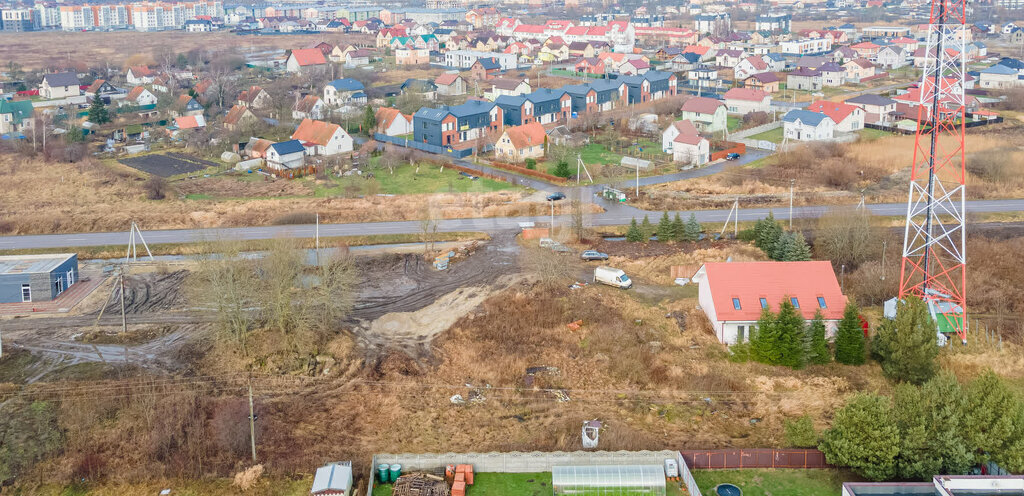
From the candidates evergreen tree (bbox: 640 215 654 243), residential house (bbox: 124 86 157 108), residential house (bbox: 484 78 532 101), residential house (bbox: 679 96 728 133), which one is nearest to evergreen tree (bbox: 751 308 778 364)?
evergreen tree (bbox: 640 215 654 243)

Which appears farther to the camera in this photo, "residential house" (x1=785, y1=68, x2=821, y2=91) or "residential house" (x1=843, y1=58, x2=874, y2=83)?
"residential house" (x1=843, y1=58, x2=874, y2=83)

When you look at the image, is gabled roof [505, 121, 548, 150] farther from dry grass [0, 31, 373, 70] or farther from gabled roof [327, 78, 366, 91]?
dry grass [0, 31, 373, 70]

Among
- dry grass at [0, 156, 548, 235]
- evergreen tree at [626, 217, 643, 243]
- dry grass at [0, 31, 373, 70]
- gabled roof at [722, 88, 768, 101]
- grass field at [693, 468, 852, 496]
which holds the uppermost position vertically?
dry grass at [0, 31, 373, 70]

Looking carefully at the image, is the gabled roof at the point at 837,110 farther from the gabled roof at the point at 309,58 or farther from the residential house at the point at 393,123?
the gabled roof at the point at 309,58

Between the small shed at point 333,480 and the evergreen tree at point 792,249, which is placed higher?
the evergreen tree at point 792,249

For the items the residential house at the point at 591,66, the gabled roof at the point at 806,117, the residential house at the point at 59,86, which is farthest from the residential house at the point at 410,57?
the gabled roof at the point at 806,117

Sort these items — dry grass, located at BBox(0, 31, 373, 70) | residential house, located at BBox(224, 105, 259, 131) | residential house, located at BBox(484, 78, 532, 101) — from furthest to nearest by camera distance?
dry grass, located at BBox(0, 31, 373, 70) → residential house, located at BBox(484, 78, 532, 101) → residential house, located at BBox(224, 105, 259, 131)

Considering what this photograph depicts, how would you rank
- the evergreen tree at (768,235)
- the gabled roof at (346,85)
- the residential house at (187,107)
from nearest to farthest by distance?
the evergreen tree at (768,235) < the residential house at (187,107) < the gabled roof at (346,85)
